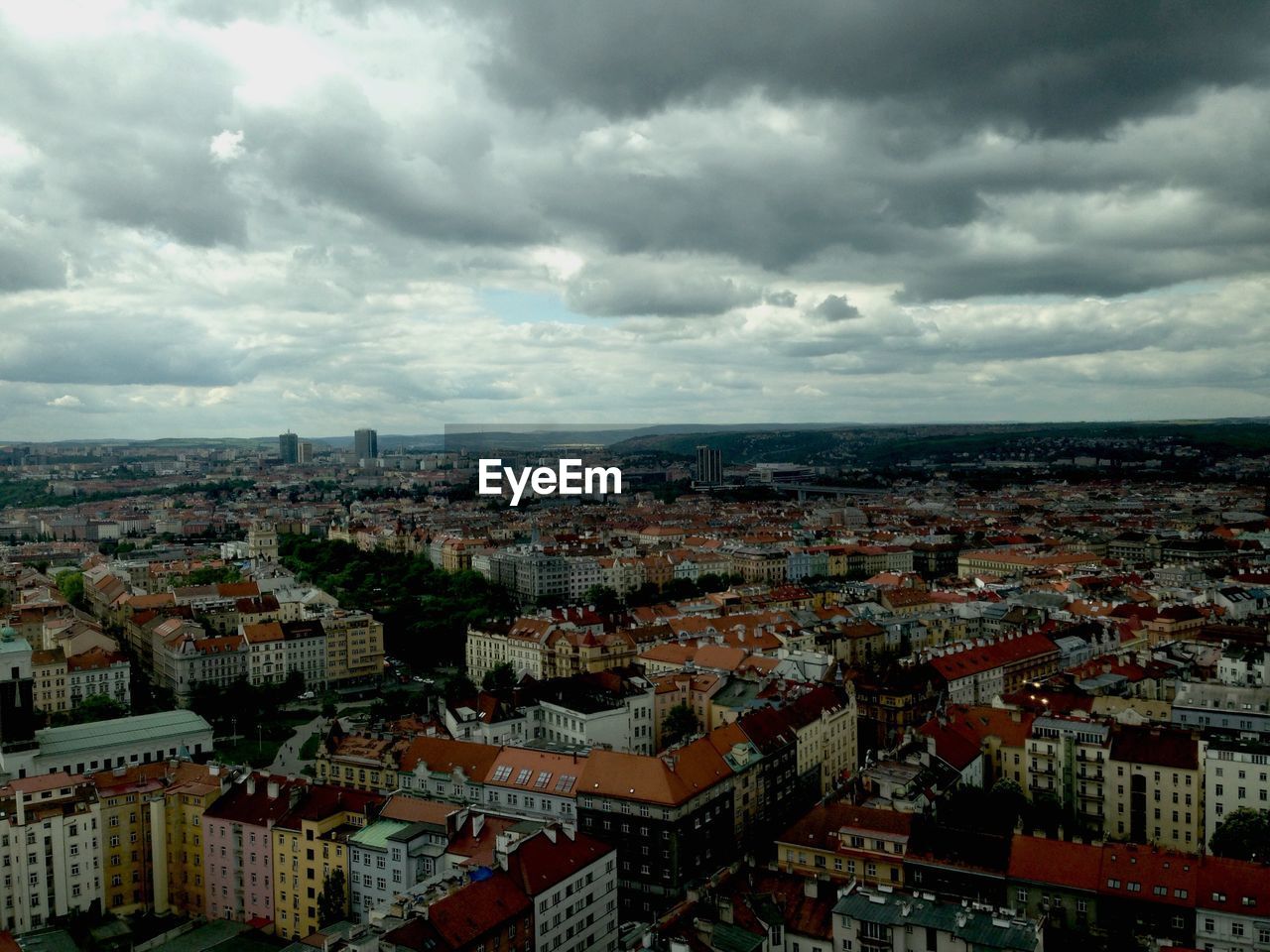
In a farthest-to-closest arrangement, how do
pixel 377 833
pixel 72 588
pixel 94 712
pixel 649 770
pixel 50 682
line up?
pixel 72 588, pixel 50 682, pixel 94 712, pixel 649 770, pixel 377 833

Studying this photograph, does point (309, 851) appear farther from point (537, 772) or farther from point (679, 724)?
point (679, 724)

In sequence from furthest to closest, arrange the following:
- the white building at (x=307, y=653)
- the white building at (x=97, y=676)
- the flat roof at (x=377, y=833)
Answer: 1. the white building at (x=307, y=653)
2. the white building at (x=97, y=676)
3. the flat roof at (x=377, y=833)

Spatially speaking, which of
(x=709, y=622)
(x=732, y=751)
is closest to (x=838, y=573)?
(x=709, y=622)

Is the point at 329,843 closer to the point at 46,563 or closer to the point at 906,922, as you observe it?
the point at 906,922

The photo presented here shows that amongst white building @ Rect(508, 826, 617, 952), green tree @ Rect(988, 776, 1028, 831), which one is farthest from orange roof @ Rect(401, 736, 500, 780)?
green tree @ Rect(988, 776, 1028, 831)

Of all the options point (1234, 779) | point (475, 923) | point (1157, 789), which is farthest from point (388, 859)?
point (1234, 779)

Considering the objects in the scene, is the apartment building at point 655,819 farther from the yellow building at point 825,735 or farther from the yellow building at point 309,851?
the yellow building at point 309,851

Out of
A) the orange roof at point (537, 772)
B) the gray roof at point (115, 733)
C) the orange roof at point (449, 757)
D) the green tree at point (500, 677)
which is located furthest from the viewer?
the green tree at point (500, 677)

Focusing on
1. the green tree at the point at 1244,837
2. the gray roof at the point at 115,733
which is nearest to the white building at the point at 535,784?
the gray roof at the point at 115,733
